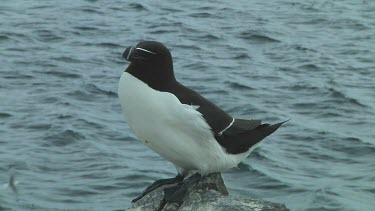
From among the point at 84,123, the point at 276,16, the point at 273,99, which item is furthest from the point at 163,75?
the point at 276,16

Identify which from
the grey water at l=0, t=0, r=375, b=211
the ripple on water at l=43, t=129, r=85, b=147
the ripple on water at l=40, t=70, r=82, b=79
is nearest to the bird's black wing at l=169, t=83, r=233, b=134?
the grey water at l=0, t=0, r=375, b=211

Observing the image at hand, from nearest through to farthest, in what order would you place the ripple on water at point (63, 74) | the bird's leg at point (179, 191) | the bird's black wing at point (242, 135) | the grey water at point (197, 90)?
the bird's leg at point (179, 191) → the bird's black wing at point (242, 135) → the grey water at point (197, 90) → the ripple on water at point (63, 74)

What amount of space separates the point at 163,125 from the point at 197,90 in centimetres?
810

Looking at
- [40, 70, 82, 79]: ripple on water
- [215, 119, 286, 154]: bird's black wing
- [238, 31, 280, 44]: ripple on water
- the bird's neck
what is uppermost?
the bird's neck

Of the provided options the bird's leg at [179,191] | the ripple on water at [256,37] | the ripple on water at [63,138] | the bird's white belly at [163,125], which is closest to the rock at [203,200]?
the bird's leg at [179,191]

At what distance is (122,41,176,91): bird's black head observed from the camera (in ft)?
24.4

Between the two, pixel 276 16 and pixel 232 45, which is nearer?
pixel 232 45

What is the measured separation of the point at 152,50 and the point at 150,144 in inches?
27.8

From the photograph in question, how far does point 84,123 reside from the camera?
541 inches

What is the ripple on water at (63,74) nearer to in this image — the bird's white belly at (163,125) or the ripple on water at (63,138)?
the ripple on water at (63,138)

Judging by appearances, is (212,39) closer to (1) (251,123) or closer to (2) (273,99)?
(2) (273,99)

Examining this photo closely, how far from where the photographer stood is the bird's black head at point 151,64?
7.43 metres

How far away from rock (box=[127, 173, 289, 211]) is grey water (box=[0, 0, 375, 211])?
122 inches

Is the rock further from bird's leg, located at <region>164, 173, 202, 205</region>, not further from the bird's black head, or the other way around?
the bird's black head
